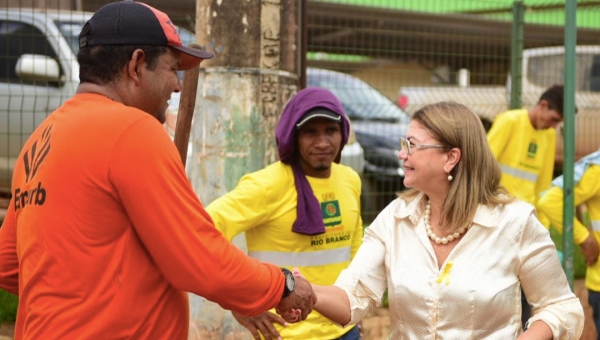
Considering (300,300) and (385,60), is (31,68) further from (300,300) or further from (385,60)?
(300,300)

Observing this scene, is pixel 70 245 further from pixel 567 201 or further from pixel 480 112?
pixel 480 112

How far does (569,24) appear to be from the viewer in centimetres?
545

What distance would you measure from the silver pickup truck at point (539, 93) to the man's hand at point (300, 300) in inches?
234

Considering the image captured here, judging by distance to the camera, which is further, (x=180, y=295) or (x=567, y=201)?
(x=567, y=201)

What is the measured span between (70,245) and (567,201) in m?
3.67

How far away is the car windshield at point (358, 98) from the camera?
922 centimetres

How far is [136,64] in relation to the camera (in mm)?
3039

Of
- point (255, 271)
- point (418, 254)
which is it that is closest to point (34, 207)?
point (255, 271)

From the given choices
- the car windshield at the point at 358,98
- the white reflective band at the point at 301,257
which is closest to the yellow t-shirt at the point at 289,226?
the white reflective band at the point at 301,257

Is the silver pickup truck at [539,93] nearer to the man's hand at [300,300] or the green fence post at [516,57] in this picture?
the green fence post at [516,57]

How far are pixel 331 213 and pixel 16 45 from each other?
332 centimetres

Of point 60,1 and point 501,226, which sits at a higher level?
point 60,1

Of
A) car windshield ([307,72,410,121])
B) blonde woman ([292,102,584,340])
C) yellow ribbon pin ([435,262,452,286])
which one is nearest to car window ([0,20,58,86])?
car windshield ([307,72,410,121])

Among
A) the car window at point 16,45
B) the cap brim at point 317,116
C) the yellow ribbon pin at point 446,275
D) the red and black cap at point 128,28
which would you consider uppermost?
the car window at point 16,45
